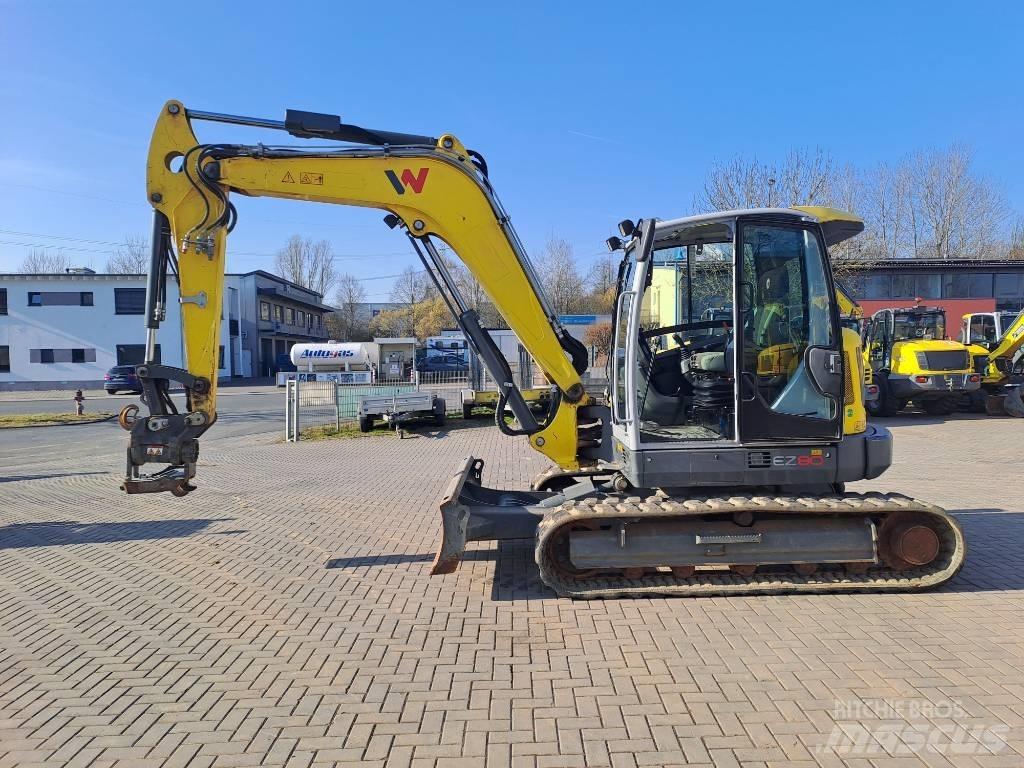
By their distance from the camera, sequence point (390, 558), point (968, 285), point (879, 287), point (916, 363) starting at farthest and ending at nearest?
1. point (968, 285)
2. point (879, 287)
3. point (916, 363)
4. point (390, 558)

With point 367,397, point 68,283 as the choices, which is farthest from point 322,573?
point 68,283

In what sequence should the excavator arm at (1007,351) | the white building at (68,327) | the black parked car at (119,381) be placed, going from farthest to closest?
the white building at (68,327) < the black parked car at (119,381) < the excavator arm at (1007,351)

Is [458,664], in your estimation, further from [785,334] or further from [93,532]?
[93,532]

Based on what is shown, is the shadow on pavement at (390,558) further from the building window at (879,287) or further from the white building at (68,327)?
the white building at (68,327)

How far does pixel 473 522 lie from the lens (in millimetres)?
5211

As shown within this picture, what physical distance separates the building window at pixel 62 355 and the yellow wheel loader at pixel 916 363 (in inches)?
1739


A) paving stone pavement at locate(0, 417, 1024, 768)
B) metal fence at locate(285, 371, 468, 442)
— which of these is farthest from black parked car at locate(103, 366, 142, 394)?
paving stone pavement at locate(0, 417, 1024, 768)

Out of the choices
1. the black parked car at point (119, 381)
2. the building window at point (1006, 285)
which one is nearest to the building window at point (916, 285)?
the building window at point (1006, 285)

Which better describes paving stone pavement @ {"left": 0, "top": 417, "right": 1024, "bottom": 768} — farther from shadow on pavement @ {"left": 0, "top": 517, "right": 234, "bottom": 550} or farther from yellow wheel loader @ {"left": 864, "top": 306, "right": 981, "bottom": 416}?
yellow wheel loader @ {"left": 864, "top": 306, "right": 981, "bottom": 416}

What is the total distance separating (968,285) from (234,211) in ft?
A: 134

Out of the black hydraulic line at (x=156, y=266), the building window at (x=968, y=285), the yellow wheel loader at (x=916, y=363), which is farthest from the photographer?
the building window at (x=968, y=285)

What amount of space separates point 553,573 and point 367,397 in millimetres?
11898

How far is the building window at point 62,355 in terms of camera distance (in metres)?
41.0

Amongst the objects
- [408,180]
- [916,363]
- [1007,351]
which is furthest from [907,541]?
[1007,351]
